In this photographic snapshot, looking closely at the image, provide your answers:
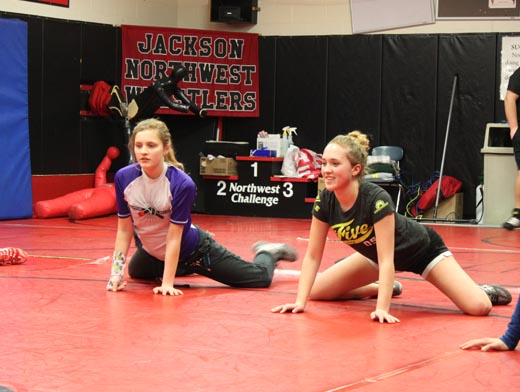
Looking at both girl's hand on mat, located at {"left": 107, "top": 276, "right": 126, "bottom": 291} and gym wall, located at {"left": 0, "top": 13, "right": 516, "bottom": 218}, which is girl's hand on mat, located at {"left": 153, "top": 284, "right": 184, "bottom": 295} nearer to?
girl's hand on mat, located at {"left": 107, "top": 276, "right": 126, "bottom": 291}

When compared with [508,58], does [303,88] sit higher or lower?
lower

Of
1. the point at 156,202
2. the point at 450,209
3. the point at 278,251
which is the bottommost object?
the point at 450,209

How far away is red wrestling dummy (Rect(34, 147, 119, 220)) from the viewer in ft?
35.6

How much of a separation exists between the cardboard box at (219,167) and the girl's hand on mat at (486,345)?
8.60m

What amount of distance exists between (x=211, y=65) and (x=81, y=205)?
329 cm

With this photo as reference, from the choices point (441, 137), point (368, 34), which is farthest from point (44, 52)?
point (441, 137)

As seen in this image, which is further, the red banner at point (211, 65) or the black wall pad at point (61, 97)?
the red banner at point (211, 65)

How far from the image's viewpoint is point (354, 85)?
1283cm

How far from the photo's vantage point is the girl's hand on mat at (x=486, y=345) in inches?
151

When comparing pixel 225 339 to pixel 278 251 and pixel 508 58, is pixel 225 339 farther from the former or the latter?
pixel 508 58

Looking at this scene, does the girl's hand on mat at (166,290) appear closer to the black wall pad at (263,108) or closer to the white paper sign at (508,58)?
the white paper sign at (508,58)

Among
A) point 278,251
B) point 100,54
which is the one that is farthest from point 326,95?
point 278,251

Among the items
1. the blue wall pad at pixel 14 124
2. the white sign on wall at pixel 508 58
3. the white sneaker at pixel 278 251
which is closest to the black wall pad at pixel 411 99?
the white sign on wall at pixel 508 58

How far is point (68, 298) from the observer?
5137 millimetres
